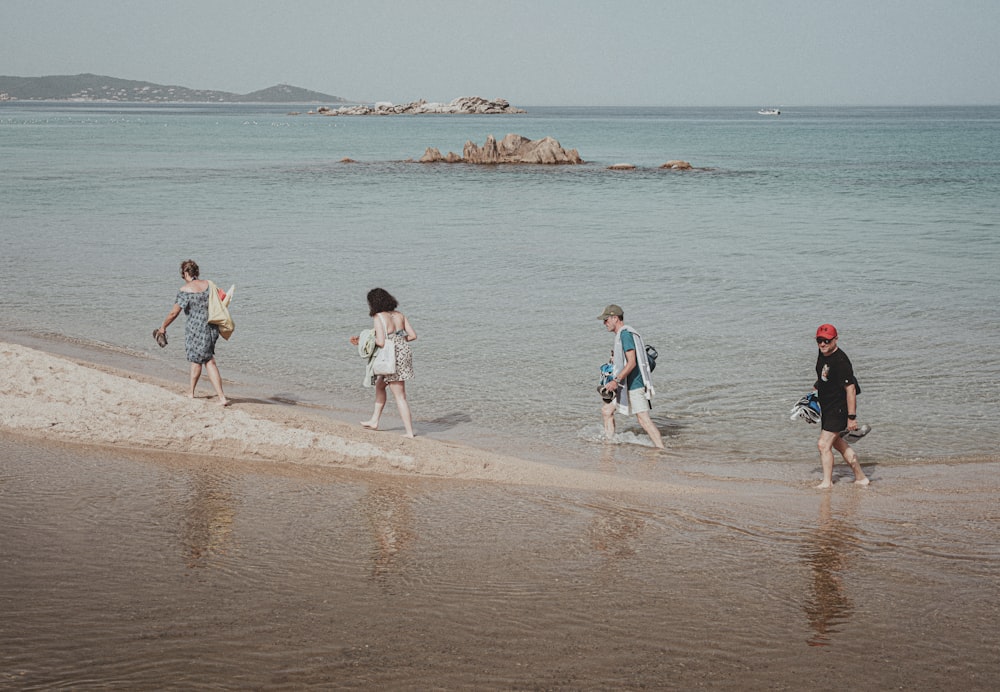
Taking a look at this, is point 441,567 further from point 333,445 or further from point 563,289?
point 563,289

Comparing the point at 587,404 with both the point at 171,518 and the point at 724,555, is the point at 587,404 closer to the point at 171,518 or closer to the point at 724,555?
the point at 724,555

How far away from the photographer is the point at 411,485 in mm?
7625

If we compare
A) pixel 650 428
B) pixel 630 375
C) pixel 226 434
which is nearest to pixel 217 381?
pixel 226 434

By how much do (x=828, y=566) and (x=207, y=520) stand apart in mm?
4081

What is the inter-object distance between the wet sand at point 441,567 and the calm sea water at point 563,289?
181cm

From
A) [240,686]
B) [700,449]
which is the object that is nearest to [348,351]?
[700,449]

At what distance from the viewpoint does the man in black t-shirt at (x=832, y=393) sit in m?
7.76

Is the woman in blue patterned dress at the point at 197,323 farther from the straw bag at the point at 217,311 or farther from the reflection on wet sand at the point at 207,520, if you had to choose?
the reflection on wet sand at the point at 207,520

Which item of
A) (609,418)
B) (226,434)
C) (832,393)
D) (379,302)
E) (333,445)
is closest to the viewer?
(832,393)

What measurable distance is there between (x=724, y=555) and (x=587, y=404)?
16.0 feet

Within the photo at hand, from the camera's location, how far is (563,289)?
18781 mm

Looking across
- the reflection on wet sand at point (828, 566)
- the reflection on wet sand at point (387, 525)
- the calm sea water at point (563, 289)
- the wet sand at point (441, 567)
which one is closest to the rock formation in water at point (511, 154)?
the calm sea water at point (563, 289)

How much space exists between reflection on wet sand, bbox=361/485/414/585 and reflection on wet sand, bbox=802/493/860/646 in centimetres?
243

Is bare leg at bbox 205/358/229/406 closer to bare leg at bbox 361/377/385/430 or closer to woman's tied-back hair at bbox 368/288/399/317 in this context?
bare leg at bbox 361/377/385/430
